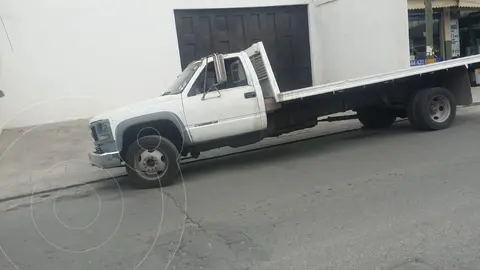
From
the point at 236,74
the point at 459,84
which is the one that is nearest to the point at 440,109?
the point at 459,84

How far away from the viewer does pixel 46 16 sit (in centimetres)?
1302

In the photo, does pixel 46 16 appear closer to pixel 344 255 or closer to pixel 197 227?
pixel 197 227

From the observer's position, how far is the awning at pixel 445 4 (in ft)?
53.1

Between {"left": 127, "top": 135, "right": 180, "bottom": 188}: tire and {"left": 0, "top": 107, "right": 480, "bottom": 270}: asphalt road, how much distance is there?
0.30 meters

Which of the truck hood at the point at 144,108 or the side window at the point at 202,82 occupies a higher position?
the side window at the point at 202,82

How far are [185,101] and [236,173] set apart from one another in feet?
4.89

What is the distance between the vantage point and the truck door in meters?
7.82

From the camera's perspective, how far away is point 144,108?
7543 millimetres

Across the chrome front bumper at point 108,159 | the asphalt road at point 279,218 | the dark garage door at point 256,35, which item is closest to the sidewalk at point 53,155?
the asphalt road at point 279,218

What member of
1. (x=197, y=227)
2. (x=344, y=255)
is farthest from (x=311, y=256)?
(x=197, y=227)

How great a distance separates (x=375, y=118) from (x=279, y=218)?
21.2ft

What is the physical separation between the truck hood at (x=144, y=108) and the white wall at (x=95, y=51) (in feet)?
18.9

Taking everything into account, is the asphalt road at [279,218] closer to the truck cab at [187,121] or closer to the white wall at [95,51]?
the truck cab at [187,121]

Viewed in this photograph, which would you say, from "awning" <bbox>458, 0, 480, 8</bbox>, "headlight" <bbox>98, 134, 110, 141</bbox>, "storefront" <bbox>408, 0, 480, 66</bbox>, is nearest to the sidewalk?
"headlight" <bbox>98, 134, 110, 141</bbox>
